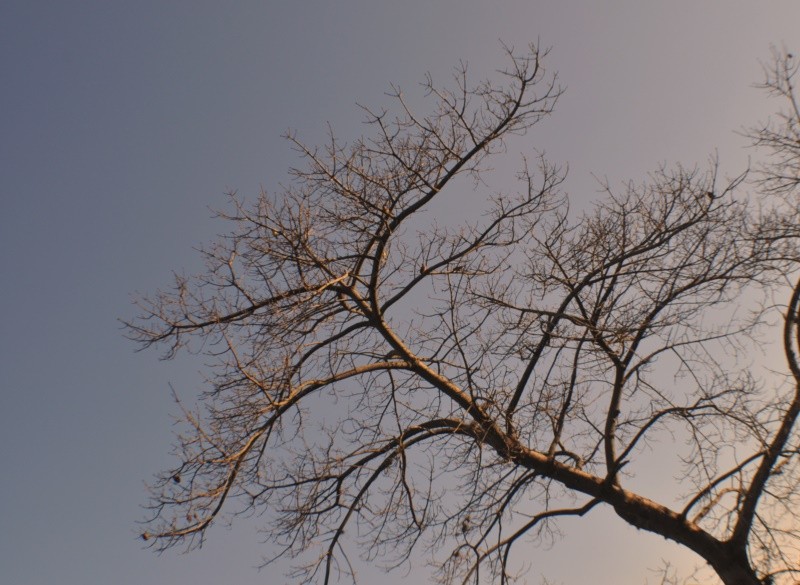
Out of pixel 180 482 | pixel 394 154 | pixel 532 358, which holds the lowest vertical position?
pixel 180 482

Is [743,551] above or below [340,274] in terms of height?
below

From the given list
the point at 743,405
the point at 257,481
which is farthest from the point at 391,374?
the point at 743,405

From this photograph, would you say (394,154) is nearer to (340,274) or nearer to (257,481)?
(340,274)

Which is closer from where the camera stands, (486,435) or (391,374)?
(486,435)

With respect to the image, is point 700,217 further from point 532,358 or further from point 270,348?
point 270,348

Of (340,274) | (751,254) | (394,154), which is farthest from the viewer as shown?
(751,254)

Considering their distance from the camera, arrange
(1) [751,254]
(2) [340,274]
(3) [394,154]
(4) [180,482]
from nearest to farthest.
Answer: (4) [180,482]
(3) [394,154]
(2) [340,274]
(1) [751,254]

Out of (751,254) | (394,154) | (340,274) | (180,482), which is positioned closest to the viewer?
(180,482)

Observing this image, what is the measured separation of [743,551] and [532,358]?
2388mm

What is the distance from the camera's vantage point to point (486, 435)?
598 cm

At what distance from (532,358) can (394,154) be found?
2.23m

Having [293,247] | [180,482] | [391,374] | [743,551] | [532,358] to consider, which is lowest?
[743,551]

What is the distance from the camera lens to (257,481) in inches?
235

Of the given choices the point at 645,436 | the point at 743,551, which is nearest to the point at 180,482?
the point at 645,436
